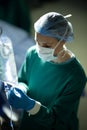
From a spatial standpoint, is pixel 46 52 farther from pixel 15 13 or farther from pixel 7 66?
pixel 15 13

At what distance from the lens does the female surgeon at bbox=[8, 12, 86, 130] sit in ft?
4.79

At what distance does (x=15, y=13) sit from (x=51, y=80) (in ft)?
6.06

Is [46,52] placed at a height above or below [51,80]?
above

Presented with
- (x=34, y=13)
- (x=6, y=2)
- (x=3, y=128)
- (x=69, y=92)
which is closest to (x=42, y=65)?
(x=69, y=92)

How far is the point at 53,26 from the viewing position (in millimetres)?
1472

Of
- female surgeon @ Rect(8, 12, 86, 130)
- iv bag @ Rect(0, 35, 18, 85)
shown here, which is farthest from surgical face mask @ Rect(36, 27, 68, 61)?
iv bag @ Rect(0, 35, 18, 85)

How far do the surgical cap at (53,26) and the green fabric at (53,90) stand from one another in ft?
0.44

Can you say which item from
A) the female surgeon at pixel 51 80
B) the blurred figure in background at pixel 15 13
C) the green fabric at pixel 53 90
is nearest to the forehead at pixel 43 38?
the female surgeon at pixel 51 80

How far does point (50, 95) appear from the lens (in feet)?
5.14

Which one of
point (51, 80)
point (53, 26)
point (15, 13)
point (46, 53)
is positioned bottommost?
point (15, 13)

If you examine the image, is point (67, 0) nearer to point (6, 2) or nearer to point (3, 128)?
point (6, 2)

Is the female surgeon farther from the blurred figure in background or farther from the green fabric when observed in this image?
the blurred figure in background

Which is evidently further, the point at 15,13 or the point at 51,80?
the point at 15,13

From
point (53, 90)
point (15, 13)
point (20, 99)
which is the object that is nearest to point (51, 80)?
point (53, 90)
